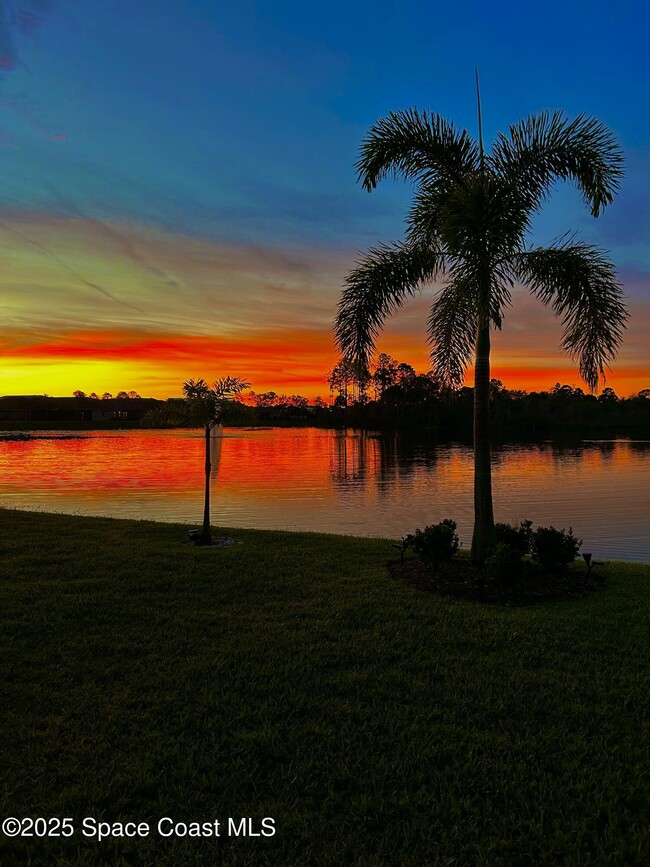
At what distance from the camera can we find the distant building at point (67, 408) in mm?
116750

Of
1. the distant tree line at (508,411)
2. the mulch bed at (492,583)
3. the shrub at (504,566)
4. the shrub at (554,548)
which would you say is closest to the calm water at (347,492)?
the shrub at (554,548)

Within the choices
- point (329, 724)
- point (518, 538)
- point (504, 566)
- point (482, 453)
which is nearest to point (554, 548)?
point (518, 538)

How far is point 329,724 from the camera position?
4.02 meters

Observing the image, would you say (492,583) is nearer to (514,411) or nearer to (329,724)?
(329,724)

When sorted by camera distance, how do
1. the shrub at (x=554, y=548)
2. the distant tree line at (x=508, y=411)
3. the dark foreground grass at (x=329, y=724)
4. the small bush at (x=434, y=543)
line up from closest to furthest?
the dark foreground grass at (x=329, y=724) < the shrub at (x=554, y=548) < the small bush at (x=434, y=543) < the distant tree line at (x=508, y=411)

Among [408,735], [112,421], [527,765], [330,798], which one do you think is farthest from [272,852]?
[112,421]

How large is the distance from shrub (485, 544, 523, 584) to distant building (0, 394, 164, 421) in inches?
4419

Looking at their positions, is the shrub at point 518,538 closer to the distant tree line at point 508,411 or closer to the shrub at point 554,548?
the shrub at point 554,548

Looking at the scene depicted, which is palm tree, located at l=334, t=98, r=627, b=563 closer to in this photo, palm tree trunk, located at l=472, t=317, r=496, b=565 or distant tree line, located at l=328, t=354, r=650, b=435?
palm tree trunk, located at l=472, t=317, r=496, b=565

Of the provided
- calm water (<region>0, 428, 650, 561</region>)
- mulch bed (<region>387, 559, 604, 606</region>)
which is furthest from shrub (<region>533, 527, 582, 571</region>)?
calm water (<region>0, 428, 650, 561</region>)

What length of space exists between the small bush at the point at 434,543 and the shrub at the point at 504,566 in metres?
1.00

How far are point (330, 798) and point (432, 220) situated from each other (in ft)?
27.1

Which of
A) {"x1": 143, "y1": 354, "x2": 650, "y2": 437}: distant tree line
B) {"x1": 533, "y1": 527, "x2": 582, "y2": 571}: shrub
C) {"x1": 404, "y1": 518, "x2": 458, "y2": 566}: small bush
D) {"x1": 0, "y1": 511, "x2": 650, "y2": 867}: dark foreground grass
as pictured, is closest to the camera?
{"x1": 0, "y1": 511, "x2": 650, "y2": 867}: dark foreground grass

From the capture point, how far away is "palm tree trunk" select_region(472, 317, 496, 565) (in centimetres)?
877
